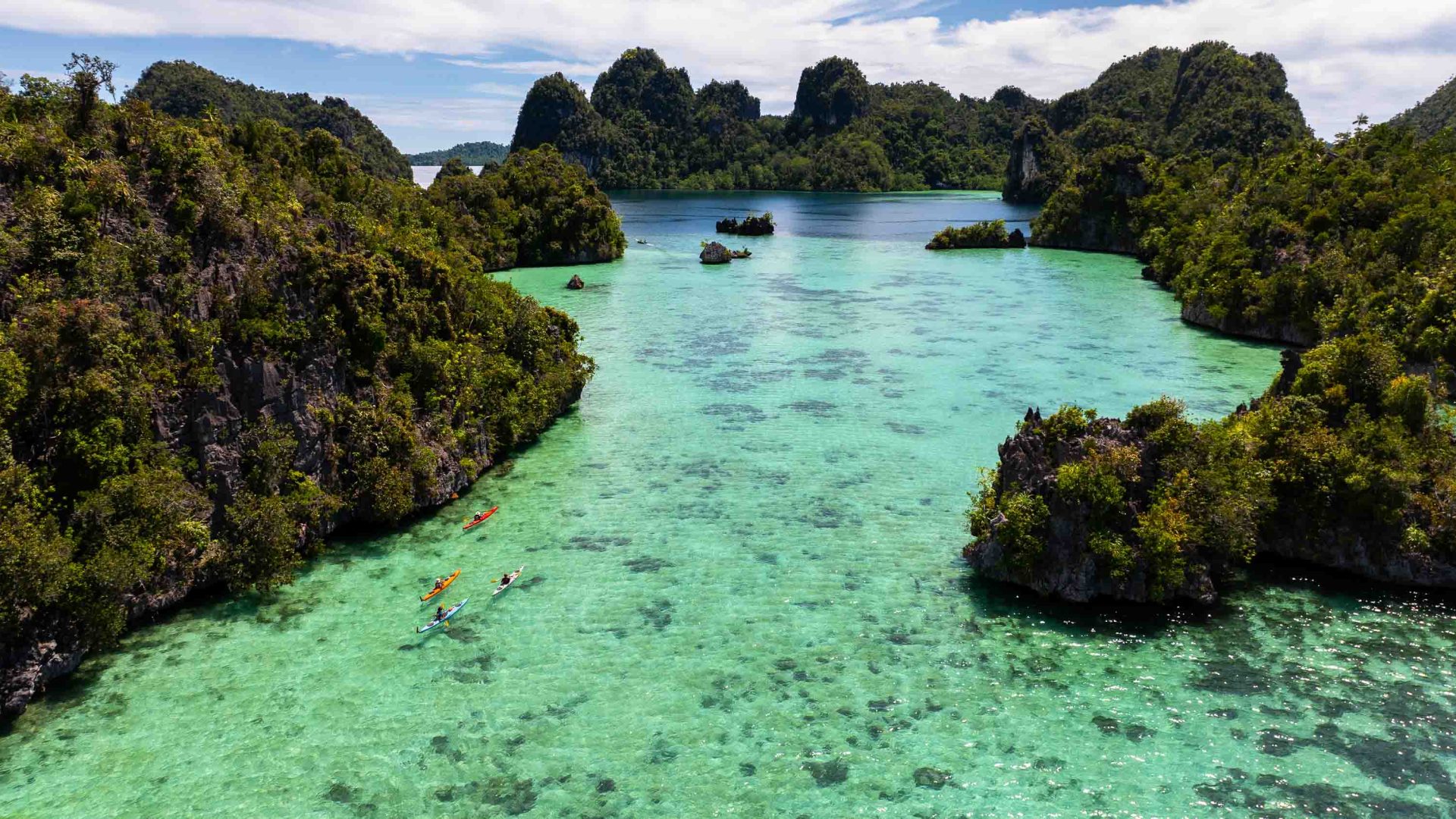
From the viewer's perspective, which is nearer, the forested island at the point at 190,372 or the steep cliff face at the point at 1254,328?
the forested island at the point at 190,372

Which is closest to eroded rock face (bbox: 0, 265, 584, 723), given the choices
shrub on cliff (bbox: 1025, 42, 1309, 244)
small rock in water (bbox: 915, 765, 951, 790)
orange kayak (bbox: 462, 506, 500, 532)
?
orange kayak (bbox: 462, 506, 500, 532)

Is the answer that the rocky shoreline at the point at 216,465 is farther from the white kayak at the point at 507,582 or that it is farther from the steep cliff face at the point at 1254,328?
the steep cliff face at the point at 1254,328

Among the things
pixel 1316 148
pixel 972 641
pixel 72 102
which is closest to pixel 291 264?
pixel 72 102

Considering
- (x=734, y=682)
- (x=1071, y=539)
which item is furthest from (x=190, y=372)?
(x=1071, y=539)

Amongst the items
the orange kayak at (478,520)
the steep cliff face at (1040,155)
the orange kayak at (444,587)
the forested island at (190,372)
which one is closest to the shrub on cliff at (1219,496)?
the orange kayak at (444,587)

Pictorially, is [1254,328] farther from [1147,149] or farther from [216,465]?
[1147,149]

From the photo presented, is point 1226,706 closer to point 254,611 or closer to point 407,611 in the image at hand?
point 407,611
